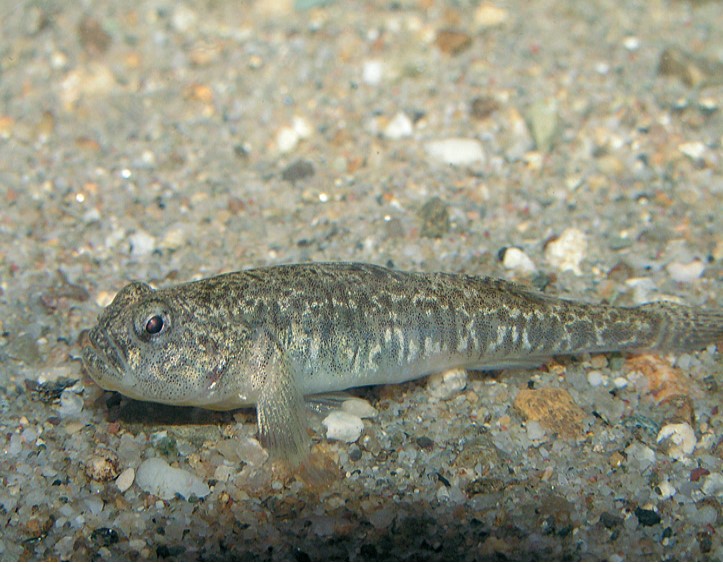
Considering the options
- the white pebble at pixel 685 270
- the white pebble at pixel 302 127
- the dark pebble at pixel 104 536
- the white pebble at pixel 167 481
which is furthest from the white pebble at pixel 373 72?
the dark pebble at pixel 104 536

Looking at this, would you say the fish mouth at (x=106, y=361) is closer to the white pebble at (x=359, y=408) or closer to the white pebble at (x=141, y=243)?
the white pebble at (x=359, y=408)

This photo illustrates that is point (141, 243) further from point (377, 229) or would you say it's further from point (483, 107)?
point (483, 107)

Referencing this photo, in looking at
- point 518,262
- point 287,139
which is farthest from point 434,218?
point 287,139

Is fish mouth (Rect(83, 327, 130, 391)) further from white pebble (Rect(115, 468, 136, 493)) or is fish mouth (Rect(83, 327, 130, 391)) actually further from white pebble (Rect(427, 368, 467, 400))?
white pebble (Rect(427, 368, 467, 400))

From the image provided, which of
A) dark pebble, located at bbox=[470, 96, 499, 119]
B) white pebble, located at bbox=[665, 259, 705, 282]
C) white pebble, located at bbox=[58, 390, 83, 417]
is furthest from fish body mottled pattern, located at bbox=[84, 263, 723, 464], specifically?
dark pebble, located at bbox=[470, 96, 499, 119]

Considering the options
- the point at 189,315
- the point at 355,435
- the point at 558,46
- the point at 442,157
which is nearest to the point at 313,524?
the point at 355,435

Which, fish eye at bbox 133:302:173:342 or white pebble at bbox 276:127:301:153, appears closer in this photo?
fish eye at bbox 133:302:173:342
